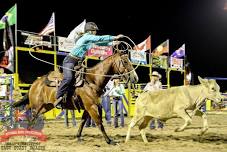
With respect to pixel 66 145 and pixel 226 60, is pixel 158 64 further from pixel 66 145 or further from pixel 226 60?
pixel 226 60

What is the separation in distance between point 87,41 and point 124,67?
2.93 ft

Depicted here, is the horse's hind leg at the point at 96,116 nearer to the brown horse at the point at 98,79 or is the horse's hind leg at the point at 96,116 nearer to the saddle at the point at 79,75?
the brown horse at the point at 98,79

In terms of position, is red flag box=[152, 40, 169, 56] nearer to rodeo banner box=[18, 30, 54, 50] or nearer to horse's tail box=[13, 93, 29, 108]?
rodeo banner box=[18, 30, 54, 50]

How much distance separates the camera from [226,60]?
153ft

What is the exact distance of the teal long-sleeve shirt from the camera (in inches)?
298

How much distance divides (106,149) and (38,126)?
10.7 ft

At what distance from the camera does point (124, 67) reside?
801 centimetres

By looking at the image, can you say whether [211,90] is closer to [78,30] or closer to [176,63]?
[78,30]

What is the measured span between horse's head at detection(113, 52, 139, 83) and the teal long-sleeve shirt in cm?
42

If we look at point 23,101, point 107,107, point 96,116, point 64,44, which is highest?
point 64,44

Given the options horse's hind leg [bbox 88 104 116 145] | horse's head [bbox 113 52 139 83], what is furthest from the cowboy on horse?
horse's hind leg [bbox 88 104 116 145]

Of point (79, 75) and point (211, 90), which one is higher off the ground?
point (79, 75)

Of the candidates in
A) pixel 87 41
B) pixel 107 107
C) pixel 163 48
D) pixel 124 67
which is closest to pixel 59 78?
pixel 87 41

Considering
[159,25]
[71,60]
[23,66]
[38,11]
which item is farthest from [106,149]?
[159,25]
